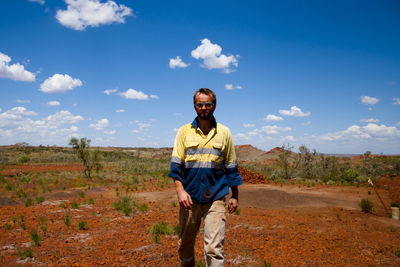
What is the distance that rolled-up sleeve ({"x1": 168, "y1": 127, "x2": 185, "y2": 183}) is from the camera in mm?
2711

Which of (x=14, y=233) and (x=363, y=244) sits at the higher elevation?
(x=363, y=244)

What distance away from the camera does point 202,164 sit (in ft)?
8.81

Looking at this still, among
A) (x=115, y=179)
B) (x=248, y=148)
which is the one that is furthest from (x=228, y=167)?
(x=248, y=148)

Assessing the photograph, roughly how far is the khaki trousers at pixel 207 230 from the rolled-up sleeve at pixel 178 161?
13.8 inches

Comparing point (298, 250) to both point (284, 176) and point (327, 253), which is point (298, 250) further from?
point (284, 176)

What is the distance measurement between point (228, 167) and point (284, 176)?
22.6m

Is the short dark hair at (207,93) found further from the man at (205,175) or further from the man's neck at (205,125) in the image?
the man's neck at (205,125)

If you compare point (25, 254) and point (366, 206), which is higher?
point (366, 206)

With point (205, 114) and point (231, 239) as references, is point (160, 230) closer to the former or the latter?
point (231, 239)

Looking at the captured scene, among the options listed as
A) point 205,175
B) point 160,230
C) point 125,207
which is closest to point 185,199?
point 205,175

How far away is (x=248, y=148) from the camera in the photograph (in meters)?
70.8

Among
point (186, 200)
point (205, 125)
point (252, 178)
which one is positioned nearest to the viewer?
point (186, 200)

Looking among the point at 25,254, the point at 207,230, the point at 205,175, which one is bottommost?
the point at 25,254

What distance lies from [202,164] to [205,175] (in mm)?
113
